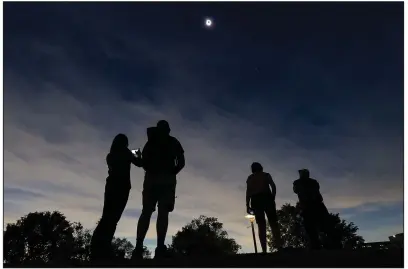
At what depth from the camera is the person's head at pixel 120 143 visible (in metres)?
5.73

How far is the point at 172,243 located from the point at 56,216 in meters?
24.5

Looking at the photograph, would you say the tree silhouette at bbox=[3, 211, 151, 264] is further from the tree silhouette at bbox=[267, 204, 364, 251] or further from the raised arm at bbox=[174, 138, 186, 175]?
the raised arm at bbox=[174, 138, 186, 175]

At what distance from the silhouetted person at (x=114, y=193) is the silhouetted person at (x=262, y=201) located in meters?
2.38

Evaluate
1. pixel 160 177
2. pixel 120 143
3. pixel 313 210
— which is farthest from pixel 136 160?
pixel 313 210

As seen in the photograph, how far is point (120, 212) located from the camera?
5.45 m

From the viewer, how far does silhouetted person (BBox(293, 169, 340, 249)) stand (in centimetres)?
709

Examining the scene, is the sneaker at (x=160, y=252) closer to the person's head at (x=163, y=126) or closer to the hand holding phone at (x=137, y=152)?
the hand holding phone at (x=137, y=152)

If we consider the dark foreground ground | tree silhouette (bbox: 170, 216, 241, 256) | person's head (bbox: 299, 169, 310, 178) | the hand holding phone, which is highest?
the hand holding phone

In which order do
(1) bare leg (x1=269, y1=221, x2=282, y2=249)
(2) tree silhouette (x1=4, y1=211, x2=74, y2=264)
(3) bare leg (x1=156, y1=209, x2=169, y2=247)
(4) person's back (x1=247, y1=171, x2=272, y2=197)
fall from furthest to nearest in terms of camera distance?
(2) tree silhouette (x1=4, y1=211, x2=74, y2=264)
(4) person's back (x1=247, y1=171, x2=272, y2=197)
(1) bare leg (x1=269, y1=221, x2=282, y2=249)
(3) bare leg (x1=156, y1=209, x2=169, y2=247)

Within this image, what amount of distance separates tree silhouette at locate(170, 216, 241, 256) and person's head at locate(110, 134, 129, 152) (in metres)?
61.7

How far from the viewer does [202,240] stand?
68562 mm

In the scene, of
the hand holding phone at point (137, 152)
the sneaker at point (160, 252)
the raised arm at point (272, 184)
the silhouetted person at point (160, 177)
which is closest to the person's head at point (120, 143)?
the hand holding phone at point (137, 152)

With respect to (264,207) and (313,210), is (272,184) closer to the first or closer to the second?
(264,207)

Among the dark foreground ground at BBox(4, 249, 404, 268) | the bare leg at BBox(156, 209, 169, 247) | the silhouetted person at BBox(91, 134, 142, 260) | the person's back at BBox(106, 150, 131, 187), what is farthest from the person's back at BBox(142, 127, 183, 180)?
the dark foreground ground at BBox(4, 249, 404, 268)
